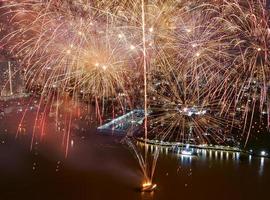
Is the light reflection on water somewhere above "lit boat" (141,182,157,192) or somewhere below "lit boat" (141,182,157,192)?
above

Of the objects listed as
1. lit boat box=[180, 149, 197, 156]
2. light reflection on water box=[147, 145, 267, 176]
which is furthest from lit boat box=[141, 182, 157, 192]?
lit boat box=[180, 149, 197, 156]

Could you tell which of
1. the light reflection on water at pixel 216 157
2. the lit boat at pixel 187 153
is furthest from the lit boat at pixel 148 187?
the lit boat at pixel 187 153

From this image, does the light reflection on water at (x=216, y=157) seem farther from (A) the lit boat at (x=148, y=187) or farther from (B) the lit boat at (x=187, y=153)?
(A) the lit boat at (x=148, y=187)

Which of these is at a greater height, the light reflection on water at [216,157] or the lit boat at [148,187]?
the light reflection on water at [216,157]

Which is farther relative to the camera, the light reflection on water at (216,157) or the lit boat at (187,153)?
the lit boat at (187,153)

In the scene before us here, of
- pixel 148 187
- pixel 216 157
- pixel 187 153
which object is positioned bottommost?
pixel 148 187

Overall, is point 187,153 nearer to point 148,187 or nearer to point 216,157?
point 216,157

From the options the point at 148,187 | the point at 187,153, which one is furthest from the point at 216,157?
the point at 148,187

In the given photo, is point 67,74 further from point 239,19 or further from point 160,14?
point 239,19

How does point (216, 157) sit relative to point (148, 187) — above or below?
above

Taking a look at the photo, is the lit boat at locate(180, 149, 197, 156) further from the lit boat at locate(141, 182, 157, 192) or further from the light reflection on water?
the lit boat at locate(141, 182, 157, 192)

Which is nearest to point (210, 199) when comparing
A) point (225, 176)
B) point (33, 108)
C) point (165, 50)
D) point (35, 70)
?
point (225, 176)
